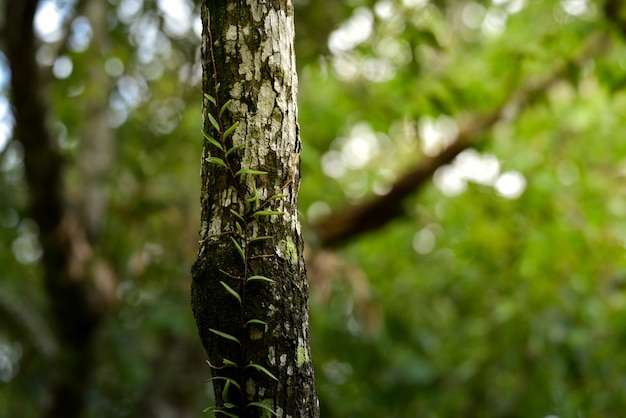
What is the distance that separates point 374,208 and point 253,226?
4.06 metres

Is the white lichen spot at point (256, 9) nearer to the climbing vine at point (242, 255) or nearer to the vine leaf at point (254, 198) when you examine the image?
the climbing vine at point (242, 255)

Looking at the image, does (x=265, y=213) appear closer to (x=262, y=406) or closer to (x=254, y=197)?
(x=254, y=197)

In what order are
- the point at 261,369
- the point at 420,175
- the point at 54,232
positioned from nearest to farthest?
1. the point at 261,369
2. the point at 54,232
3. the point at 420,175

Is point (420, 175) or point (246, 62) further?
point (420, 175)

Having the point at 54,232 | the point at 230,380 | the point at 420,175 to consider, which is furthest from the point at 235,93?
the point at 420,175

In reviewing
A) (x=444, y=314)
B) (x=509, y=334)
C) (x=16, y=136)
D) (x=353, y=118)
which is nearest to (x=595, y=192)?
(x=509, y=334)

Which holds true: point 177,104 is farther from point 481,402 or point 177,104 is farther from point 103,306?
point 481,402

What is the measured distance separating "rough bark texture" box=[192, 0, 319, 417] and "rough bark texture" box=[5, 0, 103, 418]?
2.84 meters

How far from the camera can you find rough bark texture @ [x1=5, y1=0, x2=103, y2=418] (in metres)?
4.28

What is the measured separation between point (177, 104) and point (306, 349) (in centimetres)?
390

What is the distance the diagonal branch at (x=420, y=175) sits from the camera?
5.39 m

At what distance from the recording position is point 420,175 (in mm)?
5449

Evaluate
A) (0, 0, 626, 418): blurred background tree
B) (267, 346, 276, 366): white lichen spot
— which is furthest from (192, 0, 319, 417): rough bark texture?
(0, 0, 626, 418): blurred background tree

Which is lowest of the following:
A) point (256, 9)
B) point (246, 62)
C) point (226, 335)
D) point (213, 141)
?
point (226, 335)
